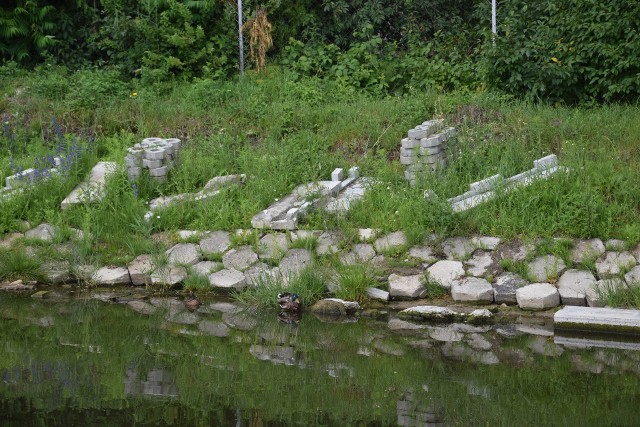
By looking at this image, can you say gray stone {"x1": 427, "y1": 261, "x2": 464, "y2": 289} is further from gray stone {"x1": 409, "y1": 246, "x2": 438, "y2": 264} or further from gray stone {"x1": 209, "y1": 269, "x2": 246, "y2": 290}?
gray stone {"x1": 209, "y1": 269, "x2": 246, "y2": 290}

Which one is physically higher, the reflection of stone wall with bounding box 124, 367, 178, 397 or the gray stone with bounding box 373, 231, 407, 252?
the gray stone with bounding box 373, 231, 407, 252

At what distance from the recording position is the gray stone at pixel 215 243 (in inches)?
454

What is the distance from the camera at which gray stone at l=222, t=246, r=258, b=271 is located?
446 inches

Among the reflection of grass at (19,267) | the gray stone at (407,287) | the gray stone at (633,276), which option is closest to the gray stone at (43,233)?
the reflection of grass at (19,267)

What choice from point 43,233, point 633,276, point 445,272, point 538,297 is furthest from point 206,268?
point 633,276

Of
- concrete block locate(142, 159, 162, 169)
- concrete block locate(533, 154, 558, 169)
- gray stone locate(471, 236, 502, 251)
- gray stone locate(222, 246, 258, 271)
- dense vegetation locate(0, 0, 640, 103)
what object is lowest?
gray stone locate(222, 246, 258, 271)

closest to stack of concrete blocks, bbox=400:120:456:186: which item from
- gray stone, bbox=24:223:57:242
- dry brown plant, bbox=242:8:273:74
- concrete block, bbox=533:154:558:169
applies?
concrete block, bbox=533:154:558:169

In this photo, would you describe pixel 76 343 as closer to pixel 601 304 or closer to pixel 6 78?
pixel 601 304

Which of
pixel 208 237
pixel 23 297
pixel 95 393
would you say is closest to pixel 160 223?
pixel 208 237

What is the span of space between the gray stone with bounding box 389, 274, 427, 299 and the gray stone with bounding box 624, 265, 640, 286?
1954 mm

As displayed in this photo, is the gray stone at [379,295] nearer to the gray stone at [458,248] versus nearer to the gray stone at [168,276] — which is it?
the gray stone at [458,248]

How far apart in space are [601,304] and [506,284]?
3.09 feet

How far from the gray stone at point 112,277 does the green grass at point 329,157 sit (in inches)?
6.2

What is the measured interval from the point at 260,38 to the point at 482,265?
6.64 meters
